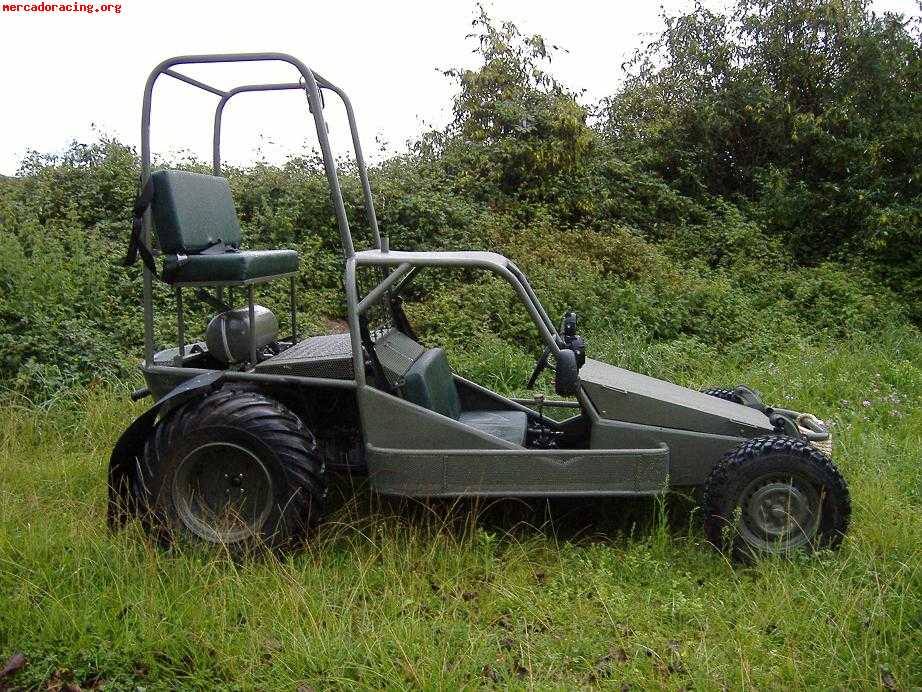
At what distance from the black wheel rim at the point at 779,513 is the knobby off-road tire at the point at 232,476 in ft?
6.04

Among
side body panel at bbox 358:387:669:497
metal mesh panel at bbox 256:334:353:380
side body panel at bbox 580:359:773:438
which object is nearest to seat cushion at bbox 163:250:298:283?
metal mesh panel at bbox 256:334:353:380

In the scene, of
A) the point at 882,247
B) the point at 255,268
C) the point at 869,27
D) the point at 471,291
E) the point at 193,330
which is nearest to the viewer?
the point at 255,268

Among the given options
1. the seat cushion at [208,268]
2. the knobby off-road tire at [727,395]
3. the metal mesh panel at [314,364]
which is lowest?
the knobby off-road tire at [727,395]

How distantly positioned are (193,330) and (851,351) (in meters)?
5.90

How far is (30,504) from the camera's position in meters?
4.14

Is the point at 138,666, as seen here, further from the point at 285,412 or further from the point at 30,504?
the point at 30,504

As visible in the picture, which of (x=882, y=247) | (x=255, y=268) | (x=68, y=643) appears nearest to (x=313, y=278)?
(x=255, y=268)

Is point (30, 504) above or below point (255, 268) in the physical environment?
below

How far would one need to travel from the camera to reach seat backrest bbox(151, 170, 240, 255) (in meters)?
3.87

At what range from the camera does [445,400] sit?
13.9 ft

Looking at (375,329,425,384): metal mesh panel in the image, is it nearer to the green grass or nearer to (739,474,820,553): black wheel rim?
the green grass

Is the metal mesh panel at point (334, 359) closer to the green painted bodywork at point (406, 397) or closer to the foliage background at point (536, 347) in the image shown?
the green painted bodywork at point (406, 397)

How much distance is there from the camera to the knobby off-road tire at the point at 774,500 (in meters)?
3.62

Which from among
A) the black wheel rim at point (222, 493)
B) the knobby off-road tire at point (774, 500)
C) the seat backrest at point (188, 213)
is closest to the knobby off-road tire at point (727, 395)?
the knobby off-road tire at point (774, 500)
